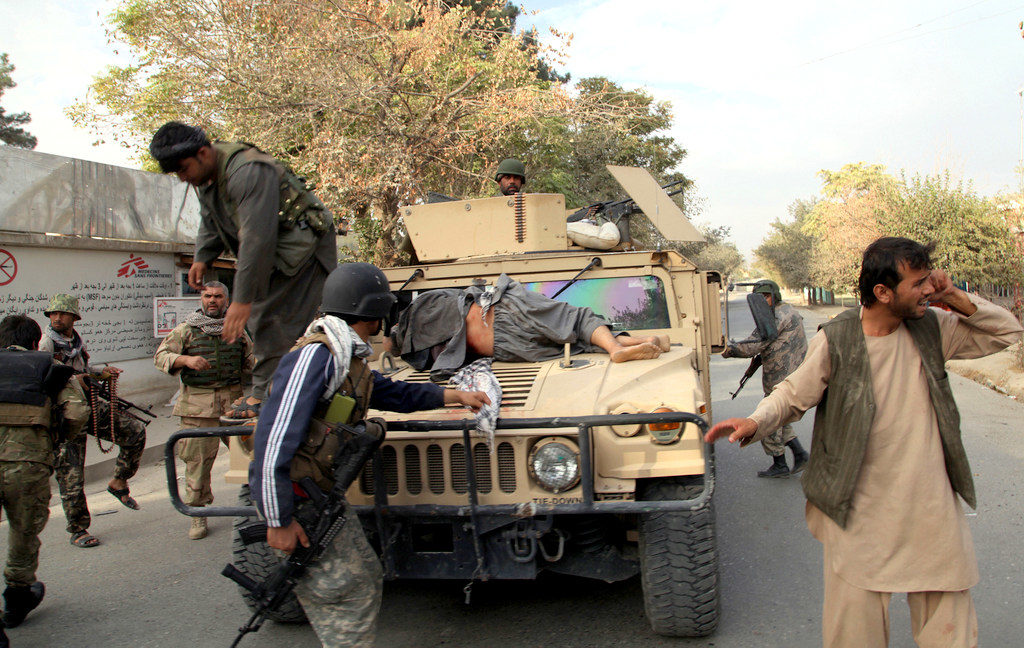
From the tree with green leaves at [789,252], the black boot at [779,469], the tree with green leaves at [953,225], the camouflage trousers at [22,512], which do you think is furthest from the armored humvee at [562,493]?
the tree with green leaves at [789,252]

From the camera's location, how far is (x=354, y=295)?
2.60 m

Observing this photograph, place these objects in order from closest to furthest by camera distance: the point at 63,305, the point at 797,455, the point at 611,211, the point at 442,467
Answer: the point at 442,467, the point at 63,305, the point at 611,211, the point at 797,455

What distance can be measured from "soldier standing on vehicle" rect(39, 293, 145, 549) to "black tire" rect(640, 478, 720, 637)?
3.78m

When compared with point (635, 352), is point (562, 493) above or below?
below

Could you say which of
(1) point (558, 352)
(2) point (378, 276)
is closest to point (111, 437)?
(1) point (558, 352)

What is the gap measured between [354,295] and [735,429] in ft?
4.21

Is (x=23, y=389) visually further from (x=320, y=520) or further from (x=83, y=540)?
(x=320, y=520)

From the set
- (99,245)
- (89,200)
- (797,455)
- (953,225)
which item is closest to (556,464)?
(797,455)

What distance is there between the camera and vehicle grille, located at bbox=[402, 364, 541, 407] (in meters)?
3.38

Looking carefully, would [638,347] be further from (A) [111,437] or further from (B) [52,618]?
(A) [111,437]

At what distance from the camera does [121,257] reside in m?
10.3

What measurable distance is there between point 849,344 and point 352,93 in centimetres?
985

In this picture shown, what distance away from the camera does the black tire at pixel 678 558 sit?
3082mm

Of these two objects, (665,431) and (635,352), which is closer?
(665,431)
